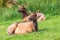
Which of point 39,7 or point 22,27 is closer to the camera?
point 22,27

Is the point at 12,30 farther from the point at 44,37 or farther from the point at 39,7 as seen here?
the point at 39,7

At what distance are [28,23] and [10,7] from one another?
30.0 feet

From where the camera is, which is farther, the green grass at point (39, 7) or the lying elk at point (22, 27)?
the green grass at point (39, 7)

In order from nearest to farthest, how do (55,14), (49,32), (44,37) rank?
1. (44,37)
2. (49,32)
3. (55,14)

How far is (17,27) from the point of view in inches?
488

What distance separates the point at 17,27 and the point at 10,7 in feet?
30.1

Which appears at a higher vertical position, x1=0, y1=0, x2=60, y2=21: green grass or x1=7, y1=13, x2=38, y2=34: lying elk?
x1=7, y1=13, x2=38, y2=34: lying elk

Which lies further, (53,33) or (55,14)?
(55,14)

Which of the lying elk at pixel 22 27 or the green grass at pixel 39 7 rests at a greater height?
the lying elk at pixel 22 27

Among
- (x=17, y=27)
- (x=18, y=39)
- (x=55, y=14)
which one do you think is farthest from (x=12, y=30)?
(x=55, y=14)

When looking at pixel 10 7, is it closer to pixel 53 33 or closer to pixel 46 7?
pixel 46 7

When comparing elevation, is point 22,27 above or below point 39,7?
above

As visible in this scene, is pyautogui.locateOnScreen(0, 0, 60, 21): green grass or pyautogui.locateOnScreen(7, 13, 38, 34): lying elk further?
pyautogui.locateOnScreen(0, 0, 60, 21): green grass

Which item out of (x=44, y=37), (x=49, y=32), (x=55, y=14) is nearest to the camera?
(x=44, y=37)
